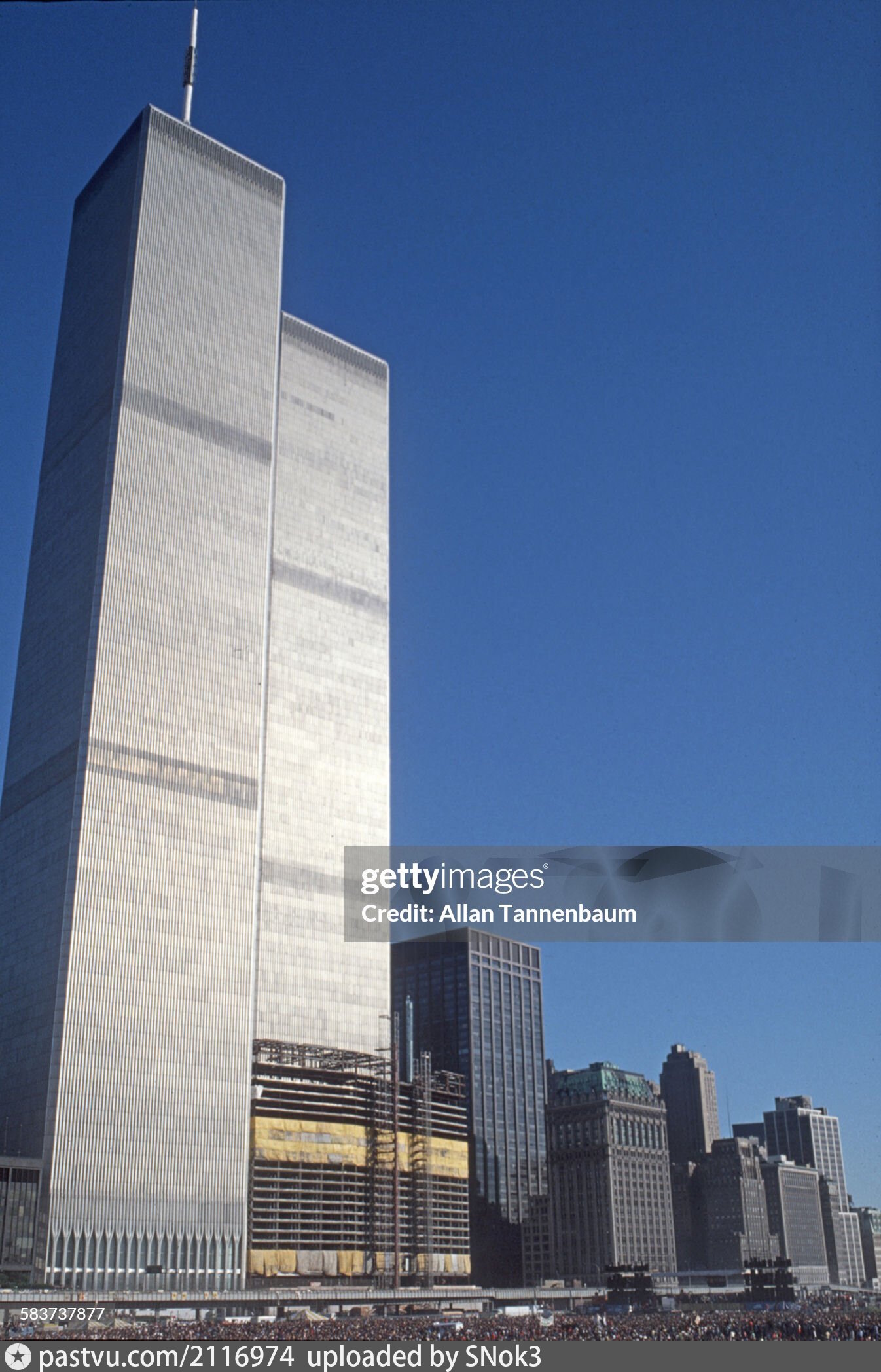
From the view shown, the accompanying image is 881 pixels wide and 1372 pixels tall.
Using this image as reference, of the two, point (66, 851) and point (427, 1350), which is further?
point (66, 851)

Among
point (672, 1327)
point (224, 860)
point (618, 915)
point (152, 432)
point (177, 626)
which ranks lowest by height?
point (672, 1327)

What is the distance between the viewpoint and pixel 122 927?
135250 mm

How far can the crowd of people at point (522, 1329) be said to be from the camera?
63844mm

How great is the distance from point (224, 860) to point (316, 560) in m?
60.7

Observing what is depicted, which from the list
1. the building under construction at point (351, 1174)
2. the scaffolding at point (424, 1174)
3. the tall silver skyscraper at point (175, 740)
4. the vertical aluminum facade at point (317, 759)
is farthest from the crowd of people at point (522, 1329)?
the vertical aluminum facade at point (317, 759)

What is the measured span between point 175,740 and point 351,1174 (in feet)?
190

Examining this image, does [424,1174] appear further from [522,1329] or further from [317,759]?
[522,1329]

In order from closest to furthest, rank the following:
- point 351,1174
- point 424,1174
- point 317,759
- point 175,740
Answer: point 175,740 < point 351,1174 < point 424,1174 < point 317,759

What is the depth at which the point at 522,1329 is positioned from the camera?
6550cm

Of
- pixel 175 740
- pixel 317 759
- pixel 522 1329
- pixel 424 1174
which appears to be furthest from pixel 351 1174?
pixel 522 1329

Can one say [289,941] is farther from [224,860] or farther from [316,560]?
[316,560]

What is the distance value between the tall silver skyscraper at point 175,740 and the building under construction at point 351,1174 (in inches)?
266

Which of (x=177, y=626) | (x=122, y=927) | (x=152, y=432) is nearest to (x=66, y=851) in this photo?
(x=122, y=927)

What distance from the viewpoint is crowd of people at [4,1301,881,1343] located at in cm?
6384
